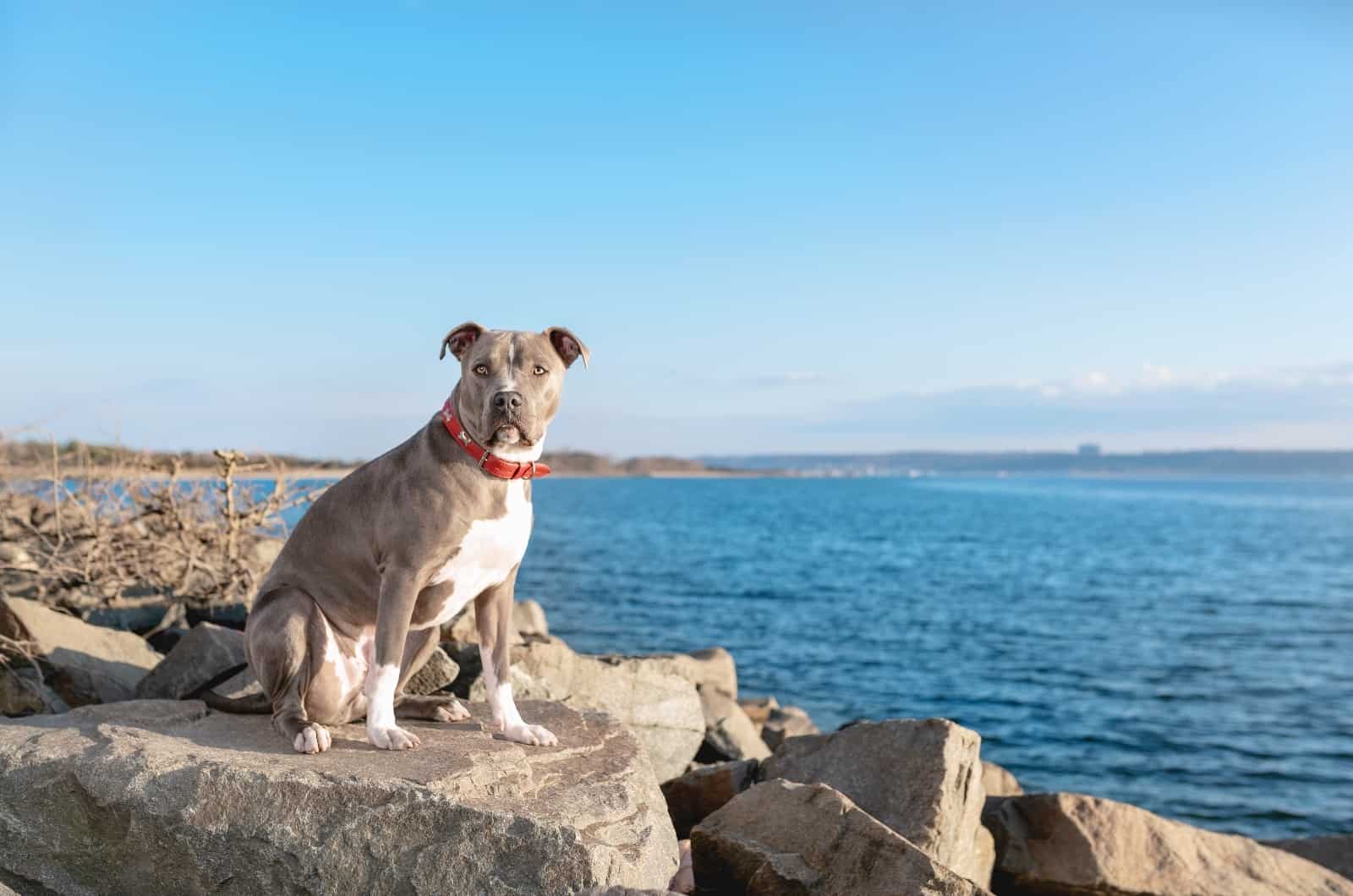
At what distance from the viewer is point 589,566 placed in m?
45.1

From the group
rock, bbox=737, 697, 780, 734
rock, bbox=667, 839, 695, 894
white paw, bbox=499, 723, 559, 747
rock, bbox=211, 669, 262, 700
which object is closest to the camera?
white paw, bbox=499, 723, 559, 747

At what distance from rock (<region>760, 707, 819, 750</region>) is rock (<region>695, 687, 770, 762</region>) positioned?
3.89 feet

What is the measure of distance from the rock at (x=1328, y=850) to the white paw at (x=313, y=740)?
8611mm

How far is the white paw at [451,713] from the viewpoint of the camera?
19.9ft

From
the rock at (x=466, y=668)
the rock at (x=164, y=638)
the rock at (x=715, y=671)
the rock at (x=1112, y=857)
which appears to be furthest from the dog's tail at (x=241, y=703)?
the rock at (x=715, y=671)

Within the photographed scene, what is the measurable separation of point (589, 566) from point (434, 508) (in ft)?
132

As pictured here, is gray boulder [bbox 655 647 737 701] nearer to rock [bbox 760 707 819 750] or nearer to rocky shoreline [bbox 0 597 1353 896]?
rock [bbox 760 707 819 750]

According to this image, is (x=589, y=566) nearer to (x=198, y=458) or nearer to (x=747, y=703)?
(x=747, y=703)

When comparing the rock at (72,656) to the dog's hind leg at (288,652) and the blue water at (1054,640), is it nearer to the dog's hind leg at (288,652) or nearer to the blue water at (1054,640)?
the dog's hind leg at (288,652)

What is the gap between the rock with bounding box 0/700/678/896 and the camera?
4.54 metres

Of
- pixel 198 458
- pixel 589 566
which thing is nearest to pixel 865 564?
pixel 589 566

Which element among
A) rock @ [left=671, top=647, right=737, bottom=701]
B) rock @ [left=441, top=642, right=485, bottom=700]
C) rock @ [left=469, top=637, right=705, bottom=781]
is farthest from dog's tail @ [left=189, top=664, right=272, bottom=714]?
rock @ [left=671, top=647, right=737, bottom=701]

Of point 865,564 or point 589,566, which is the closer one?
point 589,566

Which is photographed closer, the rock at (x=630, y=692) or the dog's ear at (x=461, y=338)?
the dog's ear at (x=461, y=338)
